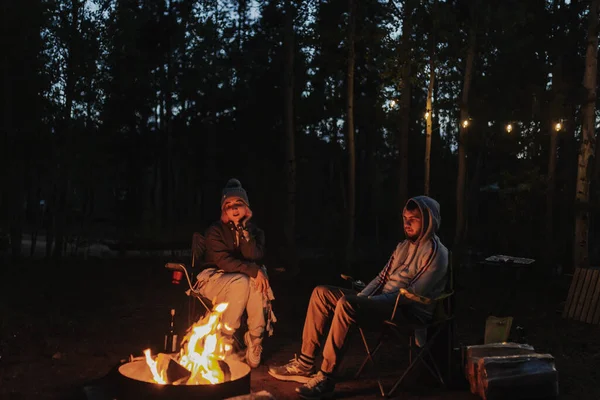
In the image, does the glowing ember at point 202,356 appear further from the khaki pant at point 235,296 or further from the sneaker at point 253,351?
the sneaker at point 253,351

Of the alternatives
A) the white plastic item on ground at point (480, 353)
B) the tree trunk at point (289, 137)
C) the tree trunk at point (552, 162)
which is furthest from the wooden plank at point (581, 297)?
the tree trunk at point (289, 137)

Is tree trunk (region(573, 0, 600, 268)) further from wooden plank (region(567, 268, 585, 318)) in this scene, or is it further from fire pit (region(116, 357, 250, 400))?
fire pit (region(116, 357, 250, 400))

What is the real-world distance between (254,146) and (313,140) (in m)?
4.86

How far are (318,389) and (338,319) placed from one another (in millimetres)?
439

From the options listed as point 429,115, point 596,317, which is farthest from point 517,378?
point 429,115

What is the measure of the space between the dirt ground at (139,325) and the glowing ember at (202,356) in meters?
0.48

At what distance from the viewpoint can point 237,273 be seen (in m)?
4.53

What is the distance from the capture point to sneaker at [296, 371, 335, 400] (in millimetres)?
3773

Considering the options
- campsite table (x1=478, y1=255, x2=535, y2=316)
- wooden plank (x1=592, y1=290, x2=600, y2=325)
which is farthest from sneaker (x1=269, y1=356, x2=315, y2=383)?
wooden plank (x1=592, y1=290, x2=600, y2=325)

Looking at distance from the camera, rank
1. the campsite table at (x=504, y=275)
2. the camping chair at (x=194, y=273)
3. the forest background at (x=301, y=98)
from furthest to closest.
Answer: the forest background at (x=301, y=98)
the campsite table at (x=504, y=275)
the camping chair at (x=194, y=273)

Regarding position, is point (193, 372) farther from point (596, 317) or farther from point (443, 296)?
point (596, 317)

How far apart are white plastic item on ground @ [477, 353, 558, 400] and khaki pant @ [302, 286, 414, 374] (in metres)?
0.61

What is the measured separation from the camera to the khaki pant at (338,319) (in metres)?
3.88

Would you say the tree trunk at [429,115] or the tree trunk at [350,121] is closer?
the tree trunk at [350,121]
